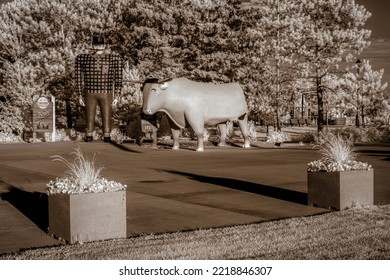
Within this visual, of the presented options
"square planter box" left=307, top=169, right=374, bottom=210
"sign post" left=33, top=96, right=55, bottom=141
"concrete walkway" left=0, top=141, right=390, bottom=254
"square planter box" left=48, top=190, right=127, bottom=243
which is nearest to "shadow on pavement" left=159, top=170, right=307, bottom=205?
"concrete walkway" left=0, top=141, right=390, bottom=254

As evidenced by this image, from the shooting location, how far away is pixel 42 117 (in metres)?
27.7

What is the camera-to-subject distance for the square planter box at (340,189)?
9.84 metres

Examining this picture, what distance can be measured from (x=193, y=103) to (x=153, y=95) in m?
1.63

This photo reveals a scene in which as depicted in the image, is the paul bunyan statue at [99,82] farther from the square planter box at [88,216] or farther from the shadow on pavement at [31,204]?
the square planter box at [88,216]

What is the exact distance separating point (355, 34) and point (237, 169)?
85.1ft

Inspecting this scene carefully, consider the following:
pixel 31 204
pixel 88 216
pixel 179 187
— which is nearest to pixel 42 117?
pixel 179 187

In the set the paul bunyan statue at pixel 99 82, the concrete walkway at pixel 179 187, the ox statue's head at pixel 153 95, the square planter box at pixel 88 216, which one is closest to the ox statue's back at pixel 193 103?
the ox statue's head at pixel 153 95

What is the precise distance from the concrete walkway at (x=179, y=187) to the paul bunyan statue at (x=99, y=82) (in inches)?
58.7

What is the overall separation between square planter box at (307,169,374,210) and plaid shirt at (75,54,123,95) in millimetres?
3659

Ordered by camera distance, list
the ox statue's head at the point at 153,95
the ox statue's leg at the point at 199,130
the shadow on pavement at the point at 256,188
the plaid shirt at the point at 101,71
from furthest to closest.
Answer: the ox statue's leg at the point at 199,130 → the ox statue's head at the point at 153,95 → the shadow on pavement at the point at 256,188 → the plaid shirt at the point at 101,71

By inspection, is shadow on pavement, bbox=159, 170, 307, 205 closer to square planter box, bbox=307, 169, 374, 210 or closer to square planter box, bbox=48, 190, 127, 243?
square planter box, bbox=307, 169, 374, 210

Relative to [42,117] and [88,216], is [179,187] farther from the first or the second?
[42,117]
